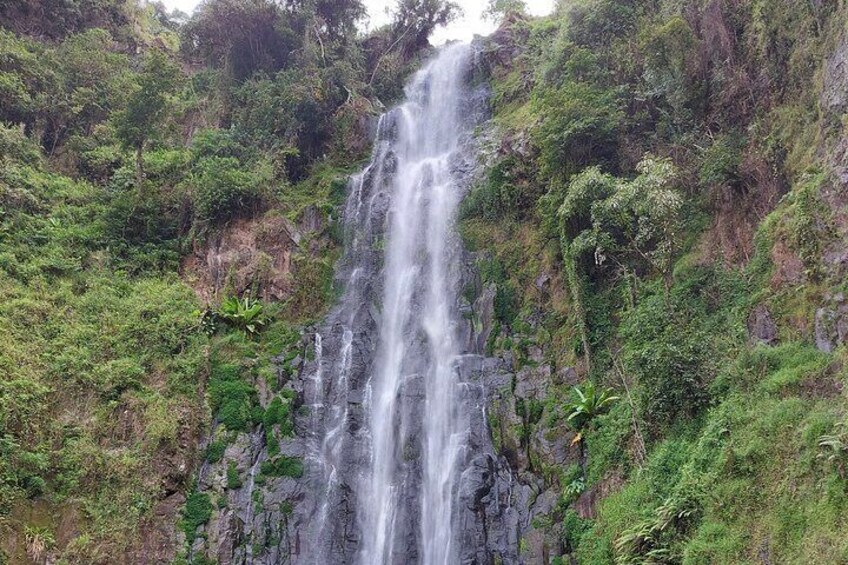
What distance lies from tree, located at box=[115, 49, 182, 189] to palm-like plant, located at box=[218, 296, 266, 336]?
762 cm

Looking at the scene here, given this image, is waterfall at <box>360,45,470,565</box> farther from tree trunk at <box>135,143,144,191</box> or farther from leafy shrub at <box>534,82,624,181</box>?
tree trunk at <box>135,143,144,191</box>

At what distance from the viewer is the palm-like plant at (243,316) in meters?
18.1

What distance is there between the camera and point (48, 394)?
14.4 m

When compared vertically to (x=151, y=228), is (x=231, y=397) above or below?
below

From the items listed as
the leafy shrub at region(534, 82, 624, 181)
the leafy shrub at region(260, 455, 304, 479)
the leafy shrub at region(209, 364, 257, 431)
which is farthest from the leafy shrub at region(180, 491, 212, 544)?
the leafy shrub at region(534, 82, 624, 181)

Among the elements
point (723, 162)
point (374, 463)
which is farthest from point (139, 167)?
point (723, 162)

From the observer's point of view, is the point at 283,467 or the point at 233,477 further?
the point at 283,467

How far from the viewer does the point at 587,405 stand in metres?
13.7

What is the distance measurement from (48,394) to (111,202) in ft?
30.2

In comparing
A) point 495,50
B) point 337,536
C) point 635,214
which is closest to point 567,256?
point 635,214

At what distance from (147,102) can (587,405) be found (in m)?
17.7

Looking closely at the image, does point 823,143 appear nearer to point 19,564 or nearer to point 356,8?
point 19,564

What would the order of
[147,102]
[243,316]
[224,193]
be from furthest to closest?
[224,193]
[147,102]
[243,316]

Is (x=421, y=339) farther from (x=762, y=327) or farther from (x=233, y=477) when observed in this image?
(x=762, y=327)
